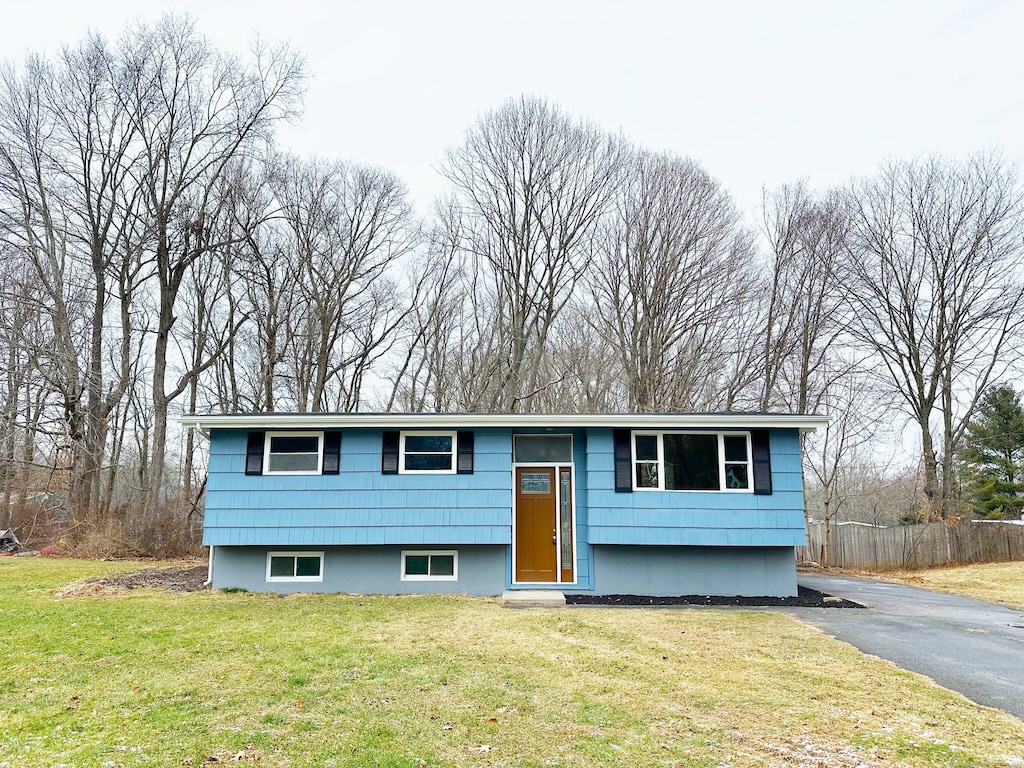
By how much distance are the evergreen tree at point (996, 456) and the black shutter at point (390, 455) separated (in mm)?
22523

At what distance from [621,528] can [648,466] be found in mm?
1150

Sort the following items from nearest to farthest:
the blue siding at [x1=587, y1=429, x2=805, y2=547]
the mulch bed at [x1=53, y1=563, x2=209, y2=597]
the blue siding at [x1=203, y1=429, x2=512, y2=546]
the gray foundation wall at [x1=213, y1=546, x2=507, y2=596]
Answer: the mulch bed at [x1=53, y1=563, x2=209, y2=597] < the blue siding at [x1=587, y1=429, x2=805, y2=547] < the blue siding at [x1=203, y1=429, x2=512, y2=546] < the gray foundation wall at [x1=213, y1=546, x2=507, y2=596]

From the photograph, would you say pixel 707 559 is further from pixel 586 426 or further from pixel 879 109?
pixel 879 109

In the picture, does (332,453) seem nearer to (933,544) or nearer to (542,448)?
(542,448)

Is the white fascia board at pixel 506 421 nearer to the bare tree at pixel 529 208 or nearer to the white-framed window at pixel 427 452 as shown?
the white-framed window at pixel 427 452

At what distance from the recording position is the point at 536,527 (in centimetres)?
1234

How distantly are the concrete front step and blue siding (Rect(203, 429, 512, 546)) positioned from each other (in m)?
0.86

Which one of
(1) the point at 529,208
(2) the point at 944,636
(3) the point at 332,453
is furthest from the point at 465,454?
(1) the point at 529,208

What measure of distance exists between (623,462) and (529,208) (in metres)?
12.6

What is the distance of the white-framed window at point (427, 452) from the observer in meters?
12.1

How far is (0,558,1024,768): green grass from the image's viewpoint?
4.44m

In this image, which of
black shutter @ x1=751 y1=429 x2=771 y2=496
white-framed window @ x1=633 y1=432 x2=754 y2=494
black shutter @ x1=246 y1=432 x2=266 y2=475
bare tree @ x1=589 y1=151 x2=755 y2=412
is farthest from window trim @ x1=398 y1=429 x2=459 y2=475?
bare tree @ x1=589 y1=151 x2=755 y2=412

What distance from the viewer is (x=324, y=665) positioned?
6.59 m

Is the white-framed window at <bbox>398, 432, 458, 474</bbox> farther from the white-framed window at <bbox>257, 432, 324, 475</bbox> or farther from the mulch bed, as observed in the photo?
the mulch bed
